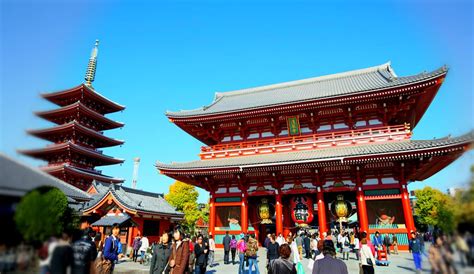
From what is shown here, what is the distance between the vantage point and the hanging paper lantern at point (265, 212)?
53.8 ft

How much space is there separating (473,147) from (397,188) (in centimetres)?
1450

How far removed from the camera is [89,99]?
29.8 meters

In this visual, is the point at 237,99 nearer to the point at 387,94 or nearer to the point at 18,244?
the point at 387,94

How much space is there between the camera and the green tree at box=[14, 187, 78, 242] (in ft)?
4.23

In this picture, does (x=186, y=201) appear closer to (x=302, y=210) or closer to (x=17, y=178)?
(x=302, y=210)

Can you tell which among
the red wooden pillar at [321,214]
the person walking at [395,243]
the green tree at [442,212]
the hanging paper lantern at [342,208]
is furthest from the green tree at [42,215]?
the hanging paper lantern at [342,208]

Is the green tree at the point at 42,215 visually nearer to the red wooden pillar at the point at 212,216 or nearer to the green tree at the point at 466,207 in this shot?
the green tree at the point at 466,207

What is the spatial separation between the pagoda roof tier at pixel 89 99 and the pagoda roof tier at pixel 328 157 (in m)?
16.3

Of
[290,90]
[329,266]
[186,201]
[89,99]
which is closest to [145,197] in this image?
[89,99]

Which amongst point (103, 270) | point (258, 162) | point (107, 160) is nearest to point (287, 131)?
point (258, 162)

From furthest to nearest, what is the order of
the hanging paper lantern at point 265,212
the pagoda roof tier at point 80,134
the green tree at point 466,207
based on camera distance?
the pagoda roof tier at point 80,134, the hanging paper lantern at point 265,212, the green tree at point 466,207

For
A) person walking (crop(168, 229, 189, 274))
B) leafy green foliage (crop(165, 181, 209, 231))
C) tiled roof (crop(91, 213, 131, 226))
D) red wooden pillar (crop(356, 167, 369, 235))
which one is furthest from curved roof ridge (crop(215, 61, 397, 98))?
leafy green foliage (crop(165, 181, 209, 231))

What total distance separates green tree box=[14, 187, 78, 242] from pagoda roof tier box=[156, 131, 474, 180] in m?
12.4

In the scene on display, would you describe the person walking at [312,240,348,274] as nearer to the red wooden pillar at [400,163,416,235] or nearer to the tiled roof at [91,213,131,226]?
the red wooden pillar at [400,163,416,235]
